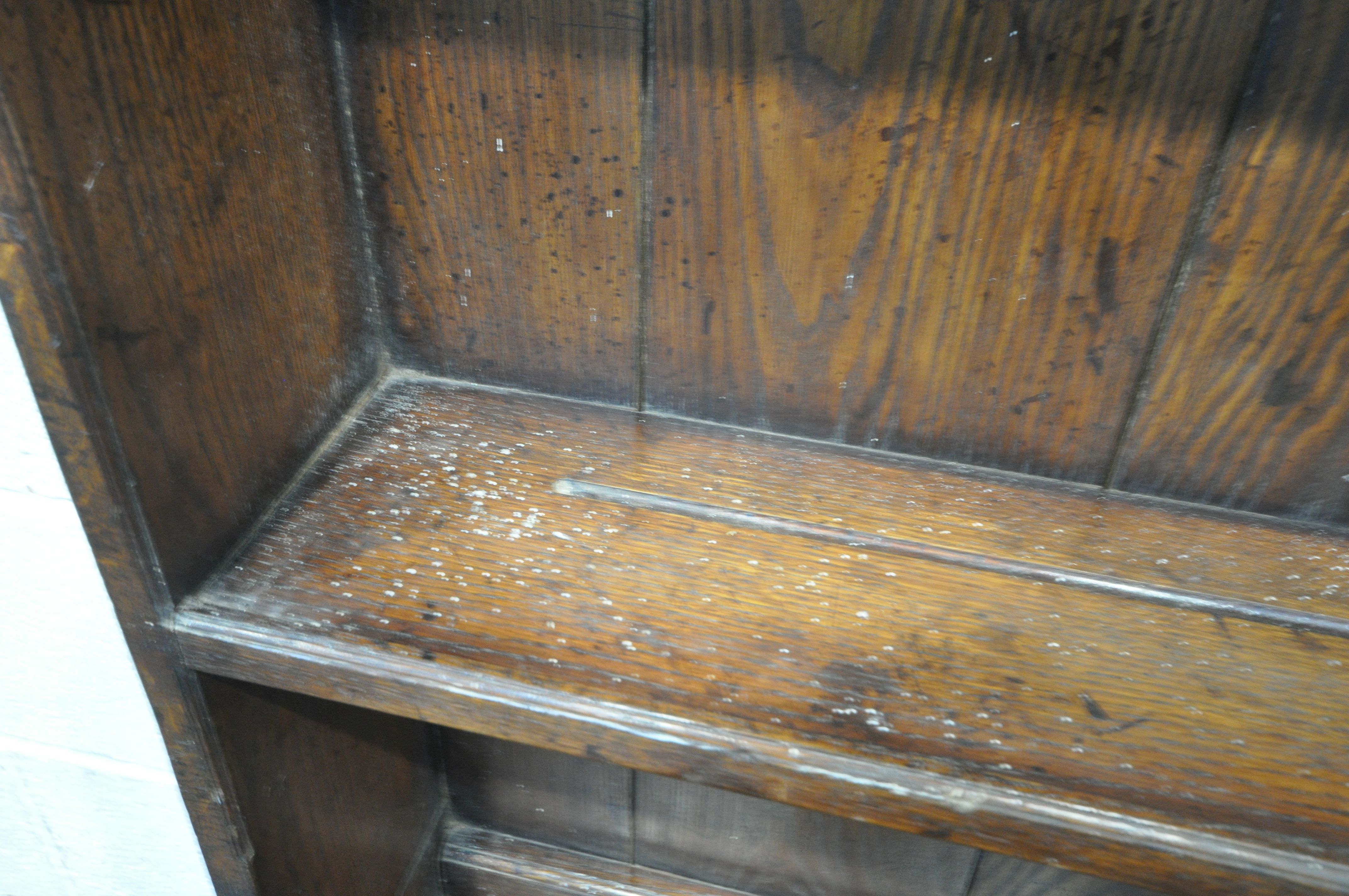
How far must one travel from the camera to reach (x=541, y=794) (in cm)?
85

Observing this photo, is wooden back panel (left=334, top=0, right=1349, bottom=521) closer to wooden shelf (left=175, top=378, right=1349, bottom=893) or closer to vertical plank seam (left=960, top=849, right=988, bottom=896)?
wooden shelf (left=175, top=378, right=1349, bottom=893)

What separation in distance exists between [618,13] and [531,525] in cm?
31

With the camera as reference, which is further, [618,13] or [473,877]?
[473,877]

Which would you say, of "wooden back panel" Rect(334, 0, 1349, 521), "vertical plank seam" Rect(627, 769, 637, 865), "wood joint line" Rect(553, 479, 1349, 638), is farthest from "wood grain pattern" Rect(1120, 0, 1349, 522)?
"vertical plank seam" Rect(627, 769, 637, 865)

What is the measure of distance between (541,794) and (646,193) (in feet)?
1.93

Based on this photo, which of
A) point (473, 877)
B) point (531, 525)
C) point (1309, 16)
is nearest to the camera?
point (1309, 16)

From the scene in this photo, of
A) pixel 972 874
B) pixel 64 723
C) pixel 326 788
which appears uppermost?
pixel 64 723

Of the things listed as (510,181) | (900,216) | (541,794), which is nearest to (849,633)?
(900,216)

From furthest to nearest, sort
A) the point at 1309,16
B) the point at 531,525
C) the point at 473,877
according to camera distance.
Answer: the point at 473,877
the point at 531,525
the point at 1309,16

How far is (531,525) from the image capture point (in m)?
0.55

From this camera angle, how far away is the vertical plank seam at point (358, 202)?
0.57 m

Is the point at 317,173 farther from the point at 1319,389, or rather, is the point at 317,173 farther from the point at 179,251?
the point at 1319,389

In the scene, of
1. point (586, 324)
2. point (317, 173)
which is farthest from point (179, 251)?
point (586, 324)

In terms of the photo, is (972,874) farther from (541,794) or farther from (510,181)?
(510,181)
